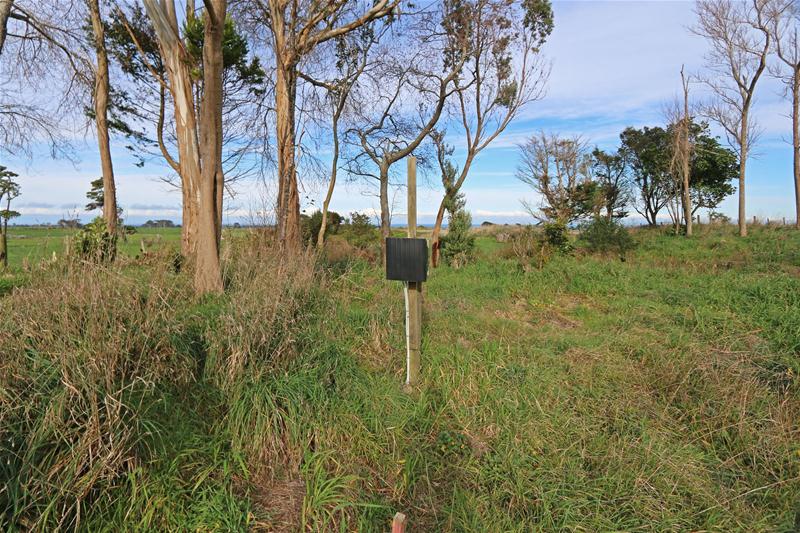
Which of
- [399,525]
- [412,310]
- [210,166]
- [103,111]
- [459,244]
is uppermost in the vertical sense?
[103,111]

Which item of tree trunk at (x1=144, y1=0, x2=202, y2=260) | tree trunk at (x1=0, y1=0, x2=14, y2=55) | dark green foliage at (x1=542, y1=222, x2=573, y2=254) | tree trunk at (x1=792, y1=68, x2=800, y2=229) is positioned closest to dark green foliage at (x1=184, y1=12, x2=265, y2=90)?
tree trunk at (x1=144, y1=0, x2=202, y2=260)

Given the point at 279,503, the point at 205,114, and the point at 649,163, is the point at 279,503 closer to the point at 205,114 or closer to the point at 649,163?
the point at 205,114

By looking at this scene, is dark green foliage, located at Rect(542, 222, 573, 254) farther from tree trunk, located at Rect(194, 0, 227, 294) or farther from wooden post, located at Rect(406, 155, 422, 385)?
tree trunk, located at Rect(194, 0, 227, 294)

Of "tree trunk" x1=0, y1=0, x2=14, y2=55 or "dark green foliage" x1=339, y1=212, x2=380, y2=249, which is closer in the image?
"tree trunk" x1=0, y1=0, x2=14, y2=55

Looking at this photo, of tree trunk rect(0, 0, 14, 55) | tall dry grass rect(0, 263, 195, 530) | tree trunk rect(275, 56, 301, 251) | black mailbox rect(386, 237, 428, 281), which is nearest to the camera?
tall dry grass rect(0, 263, 195, 530)

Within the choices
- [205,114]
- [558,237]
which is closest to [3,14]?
[205,114]

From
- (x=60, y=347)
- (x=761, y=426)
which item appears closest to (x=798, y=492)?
(x=761, y=426)

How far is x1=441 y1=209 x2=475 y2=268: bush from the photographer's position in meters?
10.4

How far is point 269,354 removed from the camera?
286cm

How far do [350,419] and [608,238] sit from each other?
10520mm

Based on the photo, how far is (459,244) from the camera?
34.2ft

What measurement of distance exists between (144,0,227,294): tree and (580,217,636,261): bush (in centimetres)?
1012

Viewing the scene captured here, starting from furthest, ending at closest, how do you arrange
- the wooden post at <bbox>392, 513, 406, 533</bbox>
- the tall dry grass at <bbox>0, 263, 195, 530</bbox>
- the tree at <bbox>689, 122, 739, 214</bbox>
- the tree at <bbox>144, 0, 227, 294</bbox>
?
1. the tree at <bbox>689, 122, 739, 214</bbox>
2. the tree at <bbox>144, 0, 227, 294</bbox>
3. the tall dry grass at <bbox>0, 263, 195, 530</bbox>
4. the wooden post at <bbox>392, 513, 406, 533</bbox>

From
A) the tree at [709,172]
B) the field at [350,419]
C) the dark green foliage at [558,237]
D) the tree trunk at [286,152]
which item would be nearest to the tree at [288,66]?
the tree trunk at [286,152]
